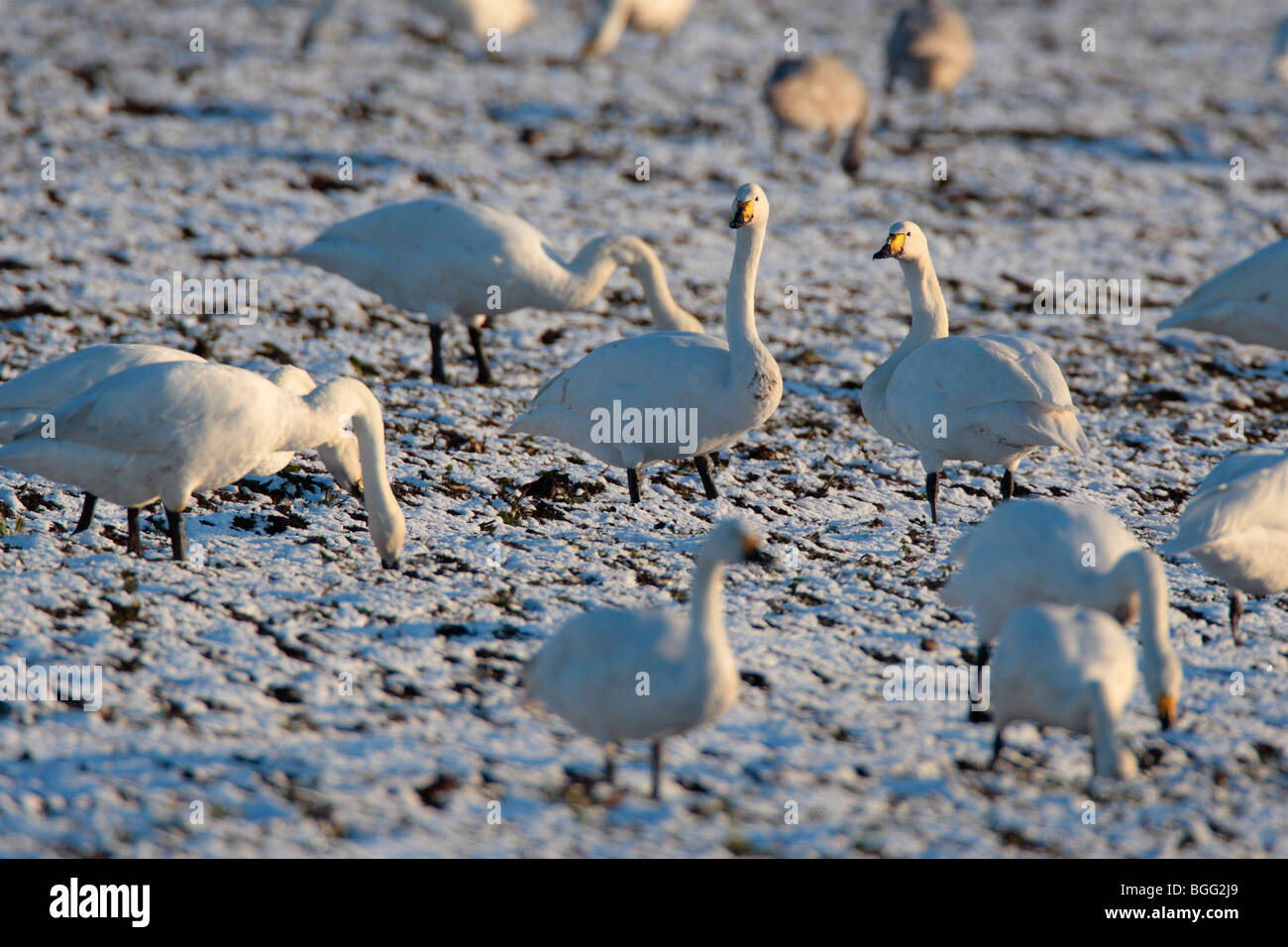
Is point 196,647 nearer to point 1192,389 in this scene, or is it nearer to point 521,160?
point 1192,389

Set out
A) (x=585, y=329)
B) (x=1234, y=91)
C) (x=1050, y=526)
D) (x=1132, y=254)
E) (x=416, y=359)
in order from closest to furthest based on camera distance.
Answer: (x=1050, y=526), (x=416, y=359), (x=585, y=329), (x=1132, y=254), (x=1234, y=91)

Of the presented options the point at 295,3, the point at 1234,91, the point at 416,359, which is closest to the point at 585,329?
the point at 416,359

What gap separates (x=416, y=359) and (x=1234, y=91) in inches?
496

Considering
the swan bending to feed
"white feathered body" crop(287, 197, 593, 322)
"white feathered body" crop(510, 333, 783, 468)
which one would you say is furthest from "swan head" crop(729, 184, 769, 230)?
the swan bending to feed

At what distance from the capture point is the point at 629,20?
15664 mm

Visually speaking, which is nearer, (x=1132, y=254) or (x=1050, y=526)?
(x=1050, y=526)

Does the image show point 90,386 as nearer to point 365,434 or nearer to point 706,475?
point 365,434

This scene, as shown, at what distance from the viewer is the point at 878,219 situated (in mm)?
11938

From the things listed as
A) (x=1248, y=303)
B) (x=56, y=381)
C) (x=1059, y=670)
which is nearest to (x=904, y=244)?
(x=1248, y=303)

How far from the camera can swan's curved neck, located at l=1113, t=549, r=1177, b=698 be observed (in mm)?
4449

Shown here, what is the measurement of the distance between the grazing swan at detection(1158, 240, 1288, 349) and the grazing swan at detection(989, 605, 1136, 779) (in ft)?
14.5

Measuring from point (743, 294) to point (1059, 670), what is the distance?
9.47 feet
